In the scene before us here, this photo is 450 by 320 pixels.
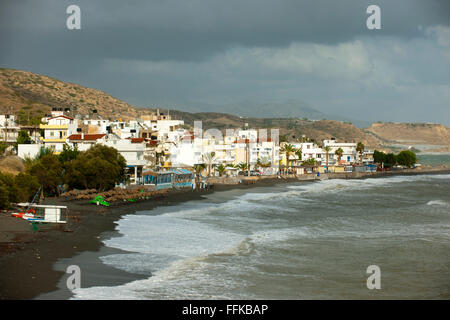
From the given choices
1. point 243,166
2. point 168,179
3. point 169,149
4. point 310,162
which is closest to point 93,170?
point 168,179

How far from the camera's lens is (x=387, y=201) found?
206 feet

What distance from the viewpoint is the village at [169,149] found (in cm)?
7131

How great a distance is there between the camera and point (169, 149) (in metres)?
91.4

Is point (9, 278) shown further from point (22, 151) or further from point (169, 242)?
point (22, 151)

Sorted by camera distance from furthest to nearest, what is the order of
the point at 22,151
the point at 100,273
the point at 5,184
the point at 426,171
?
1. the point at 426,171
2. the point at 22,151
3. the point at 5,184
4. the point at 100,273

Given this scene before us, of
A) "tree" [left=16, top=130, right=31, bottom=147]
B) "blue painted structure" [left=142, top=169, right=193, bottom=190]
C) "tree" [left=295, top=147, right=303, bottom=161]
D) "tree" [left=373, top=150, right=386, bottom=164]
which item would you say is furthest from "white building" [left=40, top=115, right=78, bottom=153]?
"tree" [left=373, top=150, right=386, bottom=164]

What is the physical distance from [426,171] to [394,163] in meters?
9.82

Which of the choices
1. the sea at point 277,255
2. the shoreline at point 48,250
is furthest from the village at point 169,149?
the shoreline at point 48,250

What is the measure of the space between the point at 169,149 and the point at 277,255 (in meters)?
66.3

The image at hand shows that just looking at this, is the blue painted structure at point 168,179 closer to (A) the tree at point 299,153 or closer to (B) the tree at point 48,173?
(B) the tree at point 48,173

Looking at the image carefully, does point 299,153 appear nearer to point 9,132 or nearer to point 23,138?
point 9,132

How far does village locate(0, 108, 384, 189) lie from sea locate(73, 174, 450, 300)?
26239mm

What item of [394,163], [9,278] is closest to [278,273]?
[9,278]
